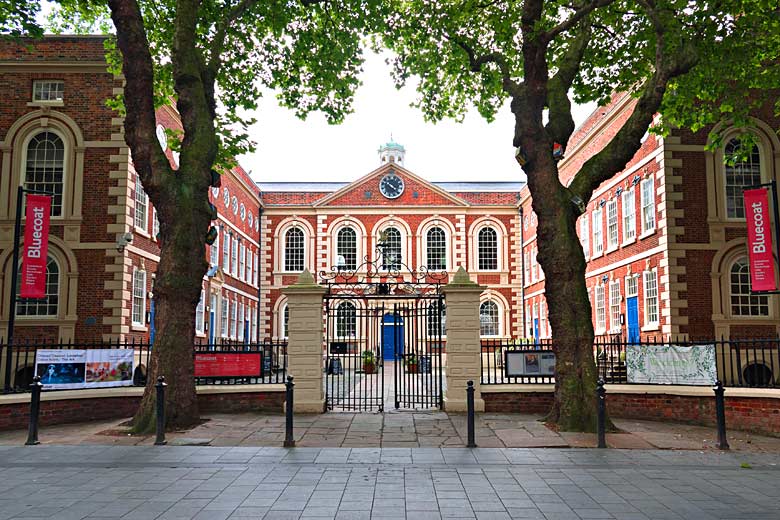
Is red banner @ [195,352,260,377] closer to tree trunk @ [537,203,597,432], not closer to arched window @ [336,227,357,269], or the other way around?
tree trunk @ [537,203,597,432]

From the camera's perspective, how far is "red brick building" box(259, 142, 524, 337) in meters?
43.8

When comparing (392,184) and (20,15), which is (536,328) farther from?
(20,15)

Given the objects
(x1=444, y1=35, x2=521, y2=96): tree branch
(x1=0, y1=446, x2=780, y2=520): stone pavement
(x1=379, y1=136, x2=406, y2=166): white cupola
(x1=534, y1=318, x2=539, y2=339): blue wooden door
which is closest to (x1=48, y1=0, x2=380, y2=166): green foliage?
(x1=444, y1=35, x2=521, y2=96): tree branch

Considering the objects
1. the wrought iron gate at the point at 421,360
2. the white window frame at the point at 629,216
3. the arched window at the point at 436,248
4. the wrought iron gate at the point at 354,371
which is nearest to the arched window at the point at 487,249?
the arched window at the point at 436,248

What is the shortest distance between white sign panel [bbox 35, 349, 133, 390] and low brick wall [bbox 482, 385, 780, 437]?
7712 millimetres

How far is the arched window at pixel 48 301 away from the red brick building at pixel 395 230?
23.0 meters

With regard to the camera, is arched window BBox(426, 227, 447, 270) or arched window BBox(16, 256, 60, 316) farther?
arched window BBox(426, 227, 447, 270)

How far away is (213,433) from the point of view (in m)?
11.9

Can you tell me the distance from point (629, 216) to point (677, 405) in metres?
12.6

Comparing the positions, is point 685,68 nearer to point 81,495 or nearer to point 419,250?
point 81,495

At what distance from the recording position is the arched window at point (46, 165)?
825 inches

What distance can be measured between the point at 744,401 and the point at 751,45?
A: 302 inches

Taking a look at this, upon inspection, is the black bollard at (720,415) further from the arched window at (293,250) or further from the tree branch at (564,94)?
the arched window at (293,250)

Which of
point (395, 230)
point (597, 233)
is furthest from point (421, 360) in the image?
point (395, 230)
